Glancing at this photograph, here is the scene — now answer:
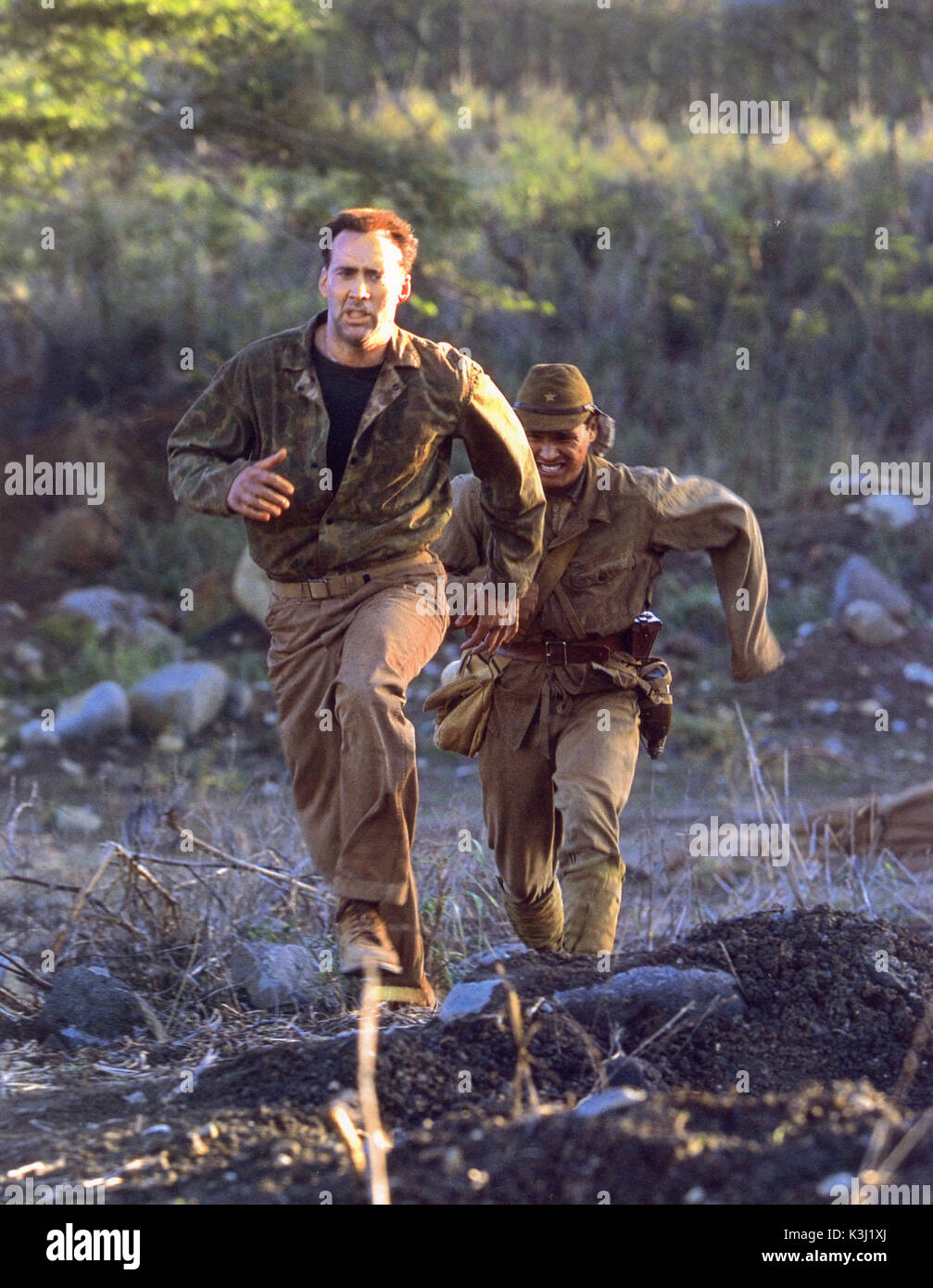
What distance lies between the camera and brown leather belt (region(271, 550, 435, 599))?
4539mm

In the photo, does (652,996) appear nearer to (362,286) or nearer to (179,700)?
(362,286)

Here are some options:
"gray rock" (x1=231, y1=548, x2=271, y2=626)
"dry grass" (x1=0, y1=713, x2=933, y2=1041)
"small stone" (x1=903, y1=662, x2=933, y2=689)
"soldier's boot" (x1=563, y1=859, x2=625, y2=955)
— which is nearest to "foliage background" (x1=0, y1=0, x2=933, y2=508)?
"gray rock" (x1=231, y1=548, x2=271, y2=626)

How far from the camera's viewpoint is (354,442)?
14.6 feet

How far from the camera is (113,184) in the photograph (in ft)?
54.2

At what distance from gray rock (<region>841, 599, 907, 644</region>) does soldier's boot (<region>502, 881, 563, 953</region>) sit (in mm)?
7091

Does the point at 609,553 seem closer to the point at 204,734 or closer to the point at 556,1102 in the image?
the point at 556,1102

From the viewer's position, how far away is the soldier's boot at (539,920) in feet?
17.9

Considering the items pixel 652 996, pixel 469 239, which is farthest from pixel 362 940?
pixel 469 239

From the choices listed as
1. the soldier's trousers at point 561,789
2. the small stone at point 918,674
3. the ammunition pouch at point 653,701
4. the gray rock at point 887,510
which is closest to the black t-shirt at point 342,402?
the soldier's trousers at point 561,789

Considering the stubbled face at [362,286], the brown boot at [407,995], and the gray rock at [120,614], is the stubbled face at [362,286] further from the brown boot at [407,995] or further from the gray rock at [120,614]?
the gray rock at [120,614]

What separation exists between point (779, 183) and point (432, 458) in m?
13.7

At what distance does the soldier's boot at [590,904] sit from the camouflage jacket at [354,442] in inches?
44.4

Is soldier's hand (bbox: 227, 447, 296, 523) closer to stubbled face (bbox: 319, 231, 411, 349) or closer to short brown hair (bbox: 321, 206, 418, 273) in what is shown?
stubbled face (bbox: 319, 231, 411, 349)

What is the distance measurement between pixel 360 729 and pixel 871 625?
332 inches
